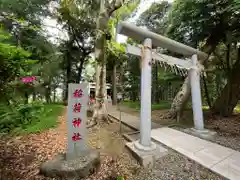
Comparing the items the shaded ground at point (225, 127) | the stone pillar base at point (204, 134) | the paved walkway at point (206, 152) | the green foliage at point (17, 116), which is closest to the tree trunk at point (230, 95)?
the shaded ground at point (225, 127)

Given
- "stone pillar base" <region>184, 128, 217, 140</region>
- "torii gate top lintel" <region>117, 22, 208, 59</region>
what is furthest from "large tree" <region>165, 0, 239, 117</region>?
"stone pillar base" <region>184, 128, 217, 140</region>

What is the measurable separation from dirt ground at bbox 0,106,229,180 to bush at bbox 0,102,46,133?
196mm

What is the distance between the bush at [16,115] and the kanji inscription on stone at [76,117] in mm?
546

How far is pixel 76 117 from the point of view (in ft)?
8.32

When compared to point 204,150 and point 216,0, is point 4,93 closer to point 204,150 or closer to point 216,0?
point 204,150

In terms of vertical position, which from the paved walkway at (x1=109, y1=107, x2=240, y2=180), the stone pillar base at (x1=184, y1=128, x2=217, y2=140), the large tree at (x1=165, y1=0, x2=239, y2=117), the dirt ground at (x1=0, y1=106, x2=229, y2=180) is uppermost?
the large tree at (x1=165, y1=0, x2=239, y2=117)

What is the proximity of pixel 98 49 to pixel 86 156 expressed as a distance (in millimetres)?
3752

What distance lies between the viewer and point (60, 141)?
12.3 ft

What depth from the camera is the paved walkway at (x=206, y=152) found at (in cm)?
229

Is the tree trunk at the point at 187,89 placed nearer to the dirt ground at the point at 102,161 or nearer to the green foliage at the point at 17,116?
the dirt ground at the point at 102,161

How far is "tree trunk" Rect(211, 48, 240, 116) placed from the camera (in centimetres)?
571

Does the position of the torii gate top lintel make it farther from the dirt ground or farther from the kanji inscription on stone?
the dirt ground

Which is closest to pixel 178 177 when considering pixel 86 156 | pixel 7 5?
pixel 86 156

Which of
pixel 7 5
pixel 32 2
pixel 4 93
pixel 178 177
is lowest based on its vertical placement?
pixel 178 177
